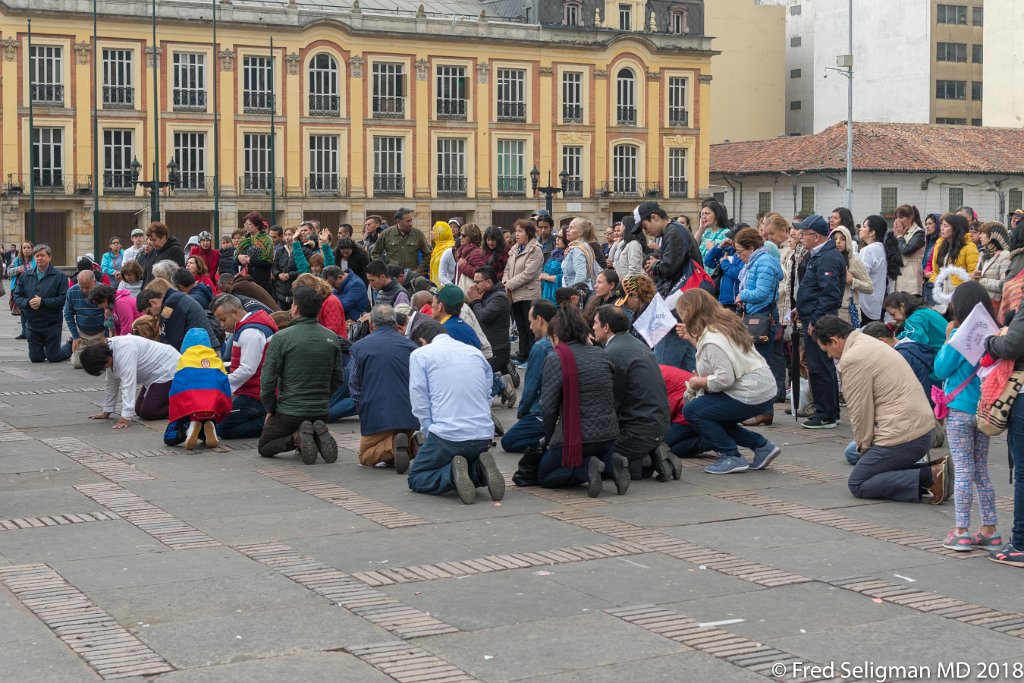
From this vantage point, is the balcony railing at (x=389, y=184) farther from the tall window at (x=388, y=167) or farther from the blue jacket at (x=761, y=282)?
the blue jacket at (x=761, y=282)

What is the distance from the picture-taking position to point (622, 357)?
10.9 m

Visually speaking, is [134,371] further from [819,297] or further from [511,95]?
[511,95]

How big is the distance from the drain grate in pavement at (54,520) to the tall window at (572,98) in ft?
182

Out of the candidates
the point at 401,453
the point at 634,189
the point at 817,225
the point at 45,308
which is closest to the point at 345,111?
the point at 634,189

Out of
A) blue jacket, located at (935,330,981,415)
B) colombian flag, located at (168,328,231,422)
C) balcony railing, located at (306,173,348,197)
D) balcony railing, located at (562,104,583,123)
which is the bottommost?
colombian flag, located at (168,328,231,422)

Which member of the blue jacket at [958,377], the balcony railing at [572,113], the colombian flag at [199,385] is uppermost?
the balcony railing at [572,113]

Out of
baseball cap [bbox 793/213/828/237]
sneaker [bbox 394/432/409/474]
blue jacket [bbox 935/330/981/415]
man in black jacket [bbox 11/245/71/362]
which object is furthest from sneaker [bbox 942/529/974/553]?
man in black jacket [bbox 11/245/71/362]

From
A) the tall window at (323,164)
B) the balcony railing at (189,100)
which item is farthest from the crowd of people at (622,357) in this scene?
the tall window at (323,164)

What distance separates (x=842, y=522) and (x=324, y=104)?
51.5 meters

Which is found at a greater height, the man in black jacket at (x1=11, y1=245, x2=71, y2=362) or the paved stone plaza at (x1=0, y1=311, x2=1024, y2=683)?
the man in black jacket at (x1=11, y1=245, x2=71, y2=362)

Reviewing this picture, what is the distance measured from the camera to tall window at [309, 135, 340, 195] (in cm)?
5903

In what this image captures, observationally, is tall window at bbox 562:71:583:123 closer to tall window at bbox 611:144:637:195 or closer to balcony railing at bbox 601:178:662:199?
tall window at bbox 611:144:637:195

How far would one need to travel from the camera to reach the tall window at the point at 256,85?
57.5 metres

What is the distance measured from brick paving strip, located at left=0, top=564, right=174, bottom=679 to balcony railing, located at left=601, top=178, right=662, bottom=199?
58.3m
